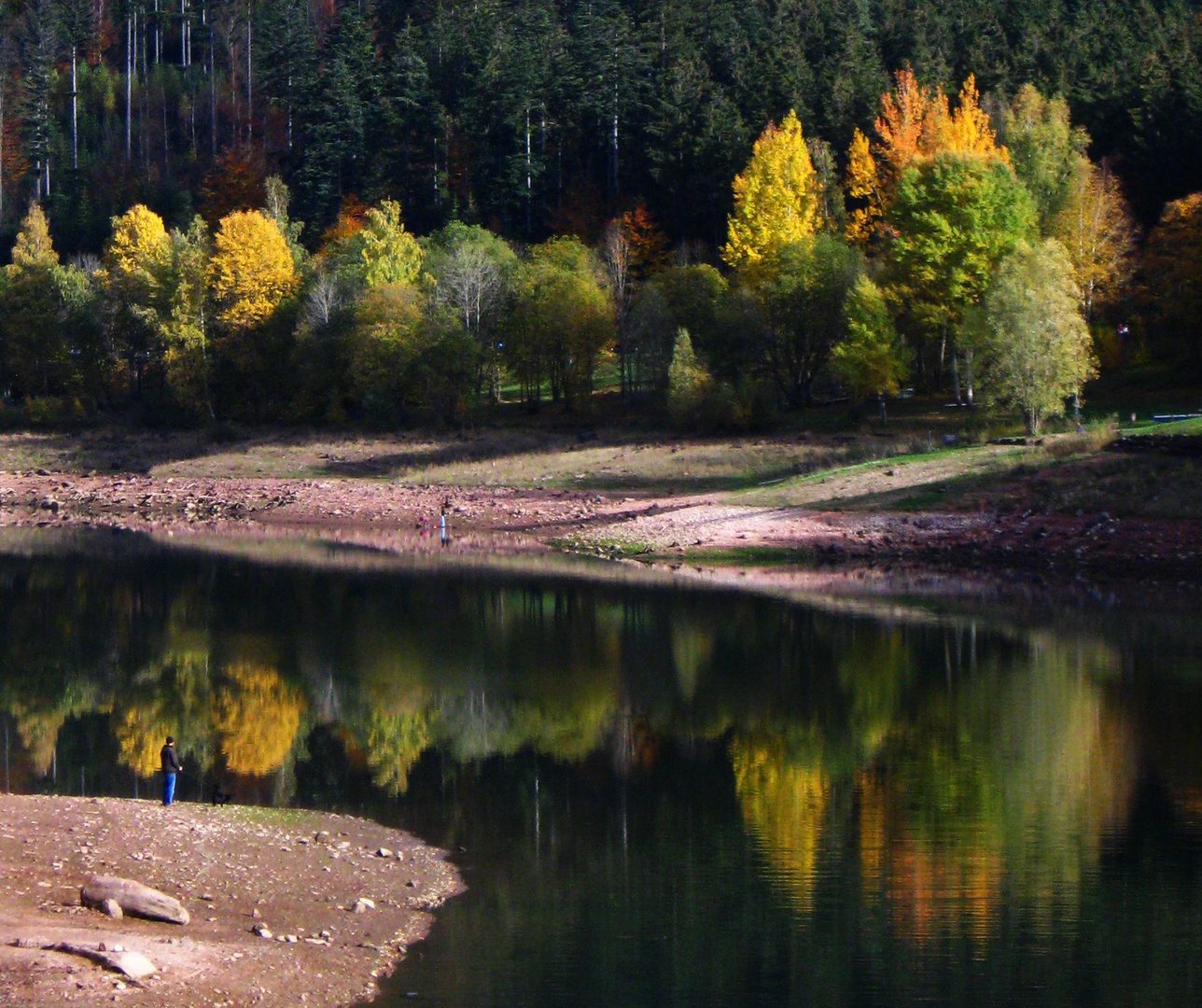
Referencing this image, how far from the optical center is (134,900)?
590 inches

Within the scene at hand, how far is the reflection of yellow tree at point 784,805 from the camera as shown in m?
18.6

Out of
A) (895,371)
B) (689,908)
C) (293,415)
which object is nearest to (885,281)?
(895,371)

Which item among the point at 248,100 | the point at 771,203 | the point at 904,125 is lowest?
the point at 771,203

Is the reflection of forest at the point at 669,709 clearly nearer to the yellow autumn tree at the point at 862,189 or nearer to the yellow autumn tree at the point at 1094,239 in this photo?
the yellow autumn tree at the point at 1094,239

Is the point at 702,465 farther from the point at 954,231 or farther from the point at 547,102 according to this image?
the point at 547,102

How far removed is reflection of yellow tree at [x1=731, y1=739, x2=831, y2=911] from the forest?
35.0m

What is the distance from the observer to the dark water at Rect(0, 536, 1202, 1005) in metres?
15.7

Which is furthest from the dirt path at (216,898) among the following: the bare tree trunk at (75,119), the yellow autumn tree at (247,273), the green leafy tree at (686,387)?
the bare tree trunk at (75,119)

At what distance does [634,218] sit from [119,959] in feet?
252

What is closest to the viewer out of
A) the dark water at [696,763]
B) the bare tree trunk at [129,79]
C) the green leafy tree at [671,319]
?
the dark water at [696,763]

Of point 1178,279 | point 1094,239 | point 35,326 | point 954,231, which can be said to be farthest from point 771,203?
point 35,326

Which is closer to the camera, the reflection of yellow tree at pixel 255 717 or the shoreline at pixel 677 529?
the reflection of yellow tree at pixel 255 717

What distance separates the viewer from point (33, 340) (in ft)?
275

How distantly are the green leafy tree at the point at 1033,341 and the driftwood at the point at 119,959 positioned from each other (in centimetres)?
4728
